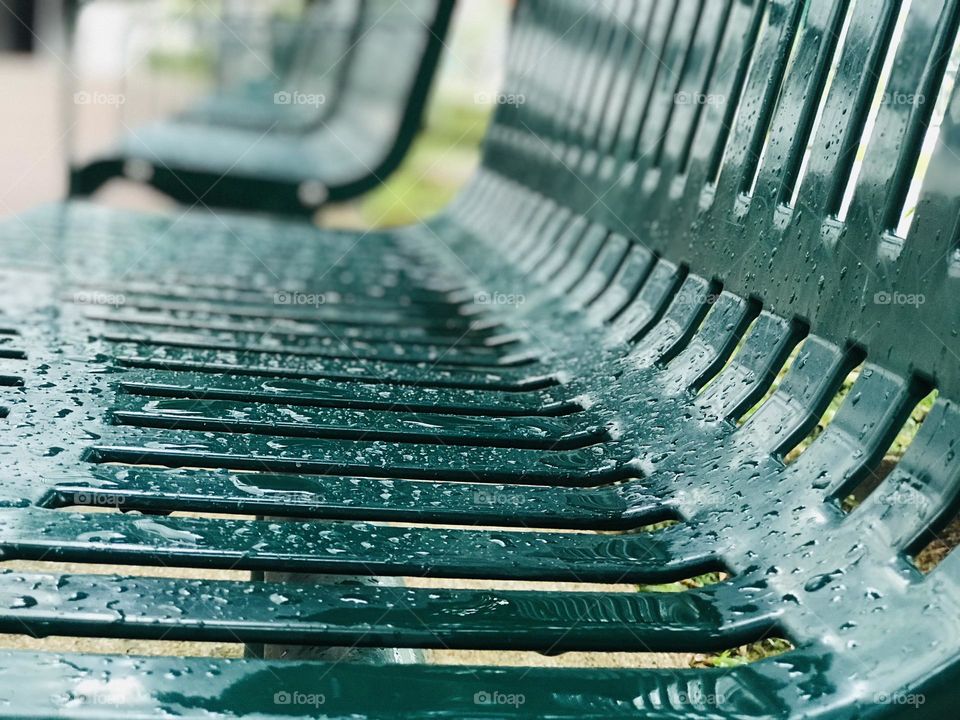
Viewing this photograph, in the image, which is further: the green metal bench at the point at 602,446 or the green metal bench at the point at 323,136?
the green metal bench at the point at 323,136

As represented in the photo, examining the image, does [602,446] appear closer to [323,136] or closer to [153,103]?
[323,136]

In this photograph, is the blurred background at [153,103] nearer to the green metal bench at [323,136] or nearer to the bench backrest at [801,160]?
the green metal bench at [323,136]

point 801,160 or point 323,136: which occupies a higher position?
point 801,160

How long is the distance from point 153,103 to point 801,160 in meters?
6.63

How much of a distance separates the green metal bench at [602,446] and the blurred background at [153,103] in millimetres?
3416

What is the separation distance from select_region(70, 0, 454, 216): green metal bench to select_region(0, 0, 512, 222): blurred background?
124mm

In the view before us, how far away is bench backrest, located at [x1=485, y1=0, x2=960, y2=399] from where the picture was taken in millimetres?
1141

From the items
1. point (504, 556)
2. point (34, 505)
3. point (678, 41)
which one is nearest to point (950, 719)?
point (504, 556)

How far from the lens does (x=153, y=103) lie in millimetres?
7445

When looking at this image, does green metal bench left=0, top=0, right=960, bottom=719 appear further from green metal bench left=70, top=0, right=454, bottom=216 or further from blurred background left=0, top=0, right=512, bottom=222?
blurred background left=0, top=0, right=512, bottom=222

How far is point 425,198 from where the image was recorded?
8547mm

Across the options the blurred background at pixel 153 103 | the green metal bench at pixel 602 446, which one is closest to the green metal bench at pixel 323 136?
the blurred background at pixel 153 103

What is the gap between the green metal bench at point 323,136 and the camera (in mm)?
5531

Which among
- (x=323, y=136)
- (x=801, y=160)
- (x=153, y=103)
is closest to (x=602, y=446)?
(x=801, y=160)
